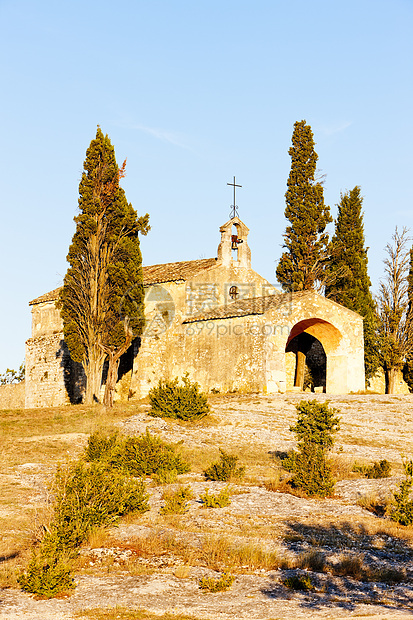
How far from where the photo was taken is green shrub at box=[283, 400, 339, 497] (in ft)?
46.6

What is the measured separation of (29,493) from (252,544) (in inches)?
219

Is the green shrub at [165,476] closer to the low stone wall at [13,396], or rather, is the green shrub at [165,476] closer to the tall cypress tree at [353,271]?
the tall cypress tree at [353,271]

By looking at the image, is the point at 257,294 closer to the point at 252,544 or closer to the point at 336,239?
the point at 336,239

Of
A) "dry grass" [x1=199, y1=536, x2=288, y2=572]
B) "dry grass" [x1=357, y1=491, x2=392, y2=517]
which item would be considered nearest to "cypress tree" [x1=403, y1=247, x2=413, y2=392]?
"dry grass" [x1=357, y1=491, x2=392, y2=517]

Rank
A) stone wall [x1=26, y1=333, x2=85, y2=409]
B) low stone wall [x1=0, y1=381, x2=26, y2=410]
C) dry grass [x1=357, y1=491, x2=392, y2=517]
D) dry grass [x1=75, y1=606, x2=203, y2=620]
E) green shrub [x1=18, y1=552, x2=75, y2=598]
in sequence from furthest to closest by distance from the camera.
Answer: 1. low stone wall [x1=0, y1=381, x2=26, y2=410]
2. stone wall [x1=26, y1=333, x2=85, y2=409]
3. dry grass [x1=357, y1=491, x2=392, y2=517]
4. green shrub [x1=18, y1=552, x2=75, y2=598]
5. dry grass [x1=75, y1=606, x2=203, y2=620]

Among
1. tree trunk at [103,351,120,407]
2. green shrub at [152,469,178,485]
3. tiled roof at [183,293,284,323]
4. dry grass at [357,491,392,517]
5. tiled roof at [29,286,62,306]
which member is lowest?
dry grass at [357,491,392,517]

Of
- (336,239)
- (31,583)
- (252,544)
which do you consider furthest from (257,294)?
(31,583)

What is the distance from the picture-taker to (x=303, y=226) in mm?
35156

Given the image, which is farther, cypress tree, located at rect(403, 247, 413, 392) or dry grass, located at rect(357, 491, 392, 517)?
cypress tree, located at rect(403, 247, 413, 392)

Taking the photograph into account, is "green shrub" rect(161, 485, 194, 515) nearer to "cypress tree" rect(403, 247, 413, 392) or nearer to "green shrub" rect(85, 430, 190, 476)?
"green shrub" rect(85, 430, 190, 476)

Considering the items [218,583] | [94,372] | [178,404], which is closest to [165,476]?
[218,583]

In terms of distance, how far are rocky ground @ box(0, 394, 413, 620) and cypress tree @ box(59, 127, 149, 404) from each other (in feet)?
38.4

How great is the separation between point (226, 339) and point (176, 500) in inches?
668

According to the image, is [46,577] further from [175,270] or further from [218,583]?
[175,270]
